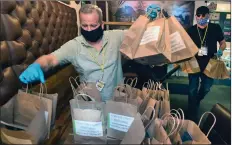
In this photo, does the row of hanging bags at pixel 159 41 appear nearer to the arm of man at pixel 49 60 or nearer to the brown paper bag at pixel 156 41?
the brown paper bag at pixel 156 41

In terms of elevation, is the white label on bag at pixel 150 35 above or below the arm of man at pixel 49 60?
above

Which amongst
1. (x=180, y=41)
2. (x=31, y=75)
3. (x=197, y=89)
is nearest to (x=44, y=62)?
(x=31, y=75)

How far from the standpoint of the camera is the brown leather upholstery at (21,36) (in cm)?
116

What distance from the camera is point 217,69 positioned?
2.07m

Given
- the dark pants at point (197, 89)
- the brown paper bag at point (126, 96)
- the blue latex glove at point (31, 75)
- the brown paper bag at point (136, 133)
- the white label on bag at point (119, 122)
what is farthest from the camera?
the dark pants at point (197, 89)

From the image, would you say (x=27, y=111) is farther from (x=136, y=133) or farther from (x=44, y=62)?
(x=136, y=133)

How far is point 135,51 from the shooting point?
3.53ft

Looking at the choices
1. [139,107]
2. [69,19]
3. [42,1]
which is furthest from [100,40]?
[69,19]

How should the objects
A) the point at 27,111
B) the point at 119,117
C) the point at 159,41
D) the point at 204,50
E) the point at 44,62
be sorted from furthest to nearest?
the point at 204,50, the point at 44,62, the point at 159,41, the point at 27,111, the point at 119,117

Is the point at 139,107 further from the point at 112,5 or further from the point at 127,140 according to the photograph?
the point at 112,5

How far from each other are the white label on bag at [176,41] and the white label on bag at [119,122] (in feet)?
1.62

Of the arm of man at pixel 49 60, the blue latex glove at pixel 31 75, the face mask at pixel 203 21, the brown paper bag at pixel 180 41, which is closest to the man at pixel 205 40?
the face mask at pixel 203 21

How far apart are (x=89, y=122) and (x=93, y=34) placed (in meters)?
0.61

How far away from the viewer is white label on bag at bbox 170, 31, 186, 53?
1.09 meters
